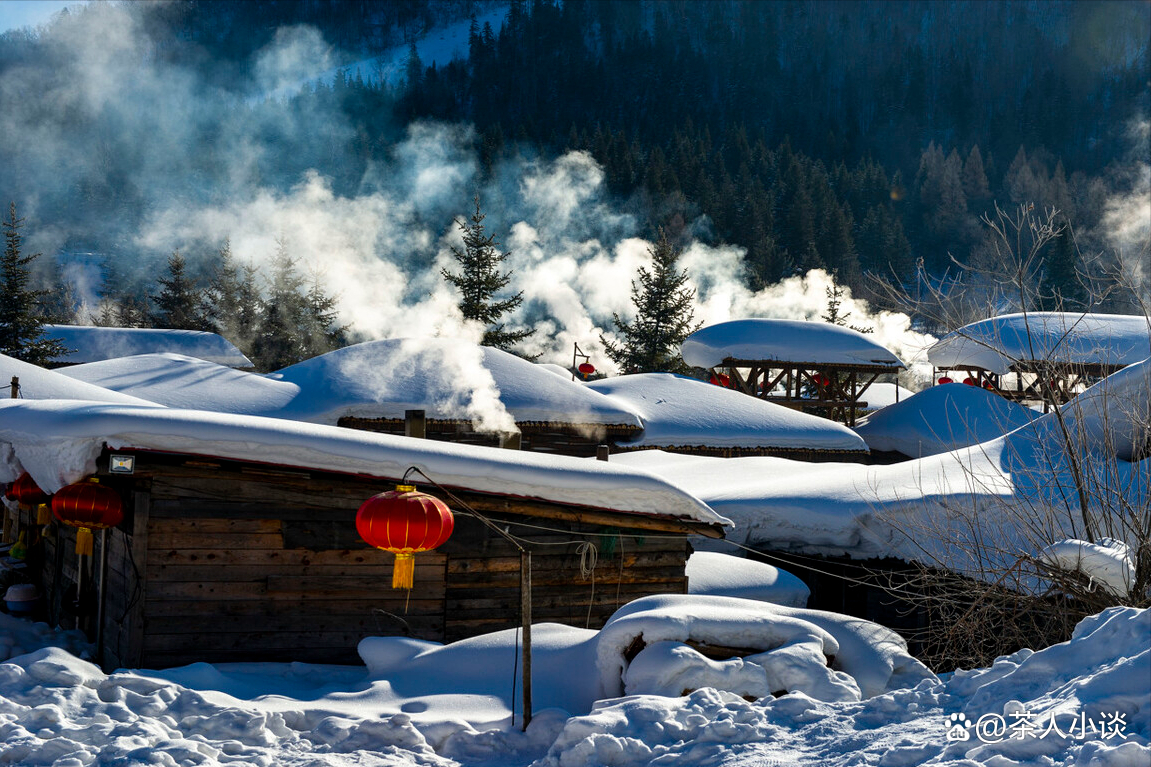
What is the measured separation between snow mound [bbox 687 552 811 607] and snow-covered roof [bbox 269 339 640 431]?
22.9 feet

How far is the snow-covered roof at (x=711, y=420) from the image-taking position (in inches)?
803

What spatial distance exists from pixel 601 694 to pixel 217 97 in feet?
438

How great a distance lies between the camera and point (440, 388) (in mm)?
17922

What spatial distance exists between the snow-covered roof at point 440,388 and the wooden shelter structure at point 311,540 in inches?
301

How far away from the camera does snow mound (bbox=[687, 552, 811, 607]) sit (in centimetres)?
1104

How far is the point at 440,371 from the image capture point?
1847cm

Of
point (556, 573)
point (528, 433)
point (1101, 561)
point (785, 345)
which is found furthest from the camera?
point (785, 345)

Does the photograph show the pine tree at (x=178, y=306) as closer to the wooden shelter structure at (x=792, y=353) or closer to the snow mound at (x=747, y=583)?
the wooden shelter structure at (x=792, y=353)

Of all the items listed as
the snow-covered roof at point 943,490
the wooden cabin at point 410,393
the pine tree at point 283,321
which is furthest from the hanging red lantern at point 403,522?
the pine tree at point 283,321

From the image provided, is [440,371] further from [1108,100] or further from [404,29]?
[404,29]

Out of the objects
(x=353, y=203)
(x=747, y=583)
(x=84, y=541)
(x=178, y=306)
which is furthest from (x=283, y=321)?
(x=353, y=203)

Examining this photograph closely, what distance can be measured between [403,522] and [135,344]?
28834 mm

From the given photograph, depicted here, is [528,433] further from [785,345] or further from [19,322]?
[19,322]

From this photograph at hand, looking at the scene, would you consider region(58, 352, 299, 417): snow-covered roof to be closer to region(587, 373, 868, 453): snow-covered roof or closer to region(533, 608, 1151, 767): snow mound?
region(587, 373, 868, 453): snow-covered roof
